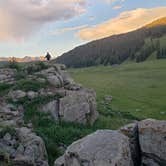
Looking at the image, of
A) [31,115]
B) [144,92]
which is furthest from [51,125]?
[144,92]

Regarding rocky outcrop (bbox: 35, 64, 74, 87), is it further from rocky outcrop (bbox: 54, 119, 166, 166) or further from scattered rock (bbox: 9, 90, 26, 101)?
rocky outcrop (bbox: 54, 119, 166, 166)

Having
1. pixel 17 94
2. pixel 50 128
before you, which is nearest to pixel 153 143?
pixel 50 128

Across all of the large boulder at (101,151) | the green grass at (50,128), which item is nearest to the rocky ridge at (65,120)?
the large boulder at (101,151)

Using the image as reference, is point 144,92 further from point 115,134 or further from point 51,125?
point 115,134

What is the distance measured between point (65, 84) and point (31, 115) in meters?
8.13

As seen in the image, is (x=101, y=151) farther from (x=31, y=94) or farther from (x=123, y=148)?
(x=31, y=94)

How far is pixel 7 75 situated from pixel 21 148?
16946mm

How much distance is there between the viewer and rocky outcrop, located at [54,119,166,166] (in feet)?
34.7

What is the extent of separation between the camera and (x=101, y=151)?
35.2 ft

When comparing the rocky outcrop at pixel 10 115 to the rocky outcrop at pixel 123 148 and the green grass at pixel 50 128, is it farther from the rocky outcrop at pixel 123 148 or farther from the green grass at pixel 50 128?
the rocky outcrop at pixel 123 148

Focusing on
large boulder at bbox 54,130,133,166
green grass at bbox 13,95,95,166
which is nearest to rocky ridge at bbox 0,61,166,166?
large boulder at bbox 54,130,133,166

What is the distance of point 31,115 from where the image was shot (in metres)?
26.4

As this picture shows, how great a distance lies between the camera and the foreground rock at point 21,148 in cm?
1706

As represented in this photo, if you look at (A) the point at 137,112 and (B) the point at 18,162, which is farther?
(A) the point at 137,112
